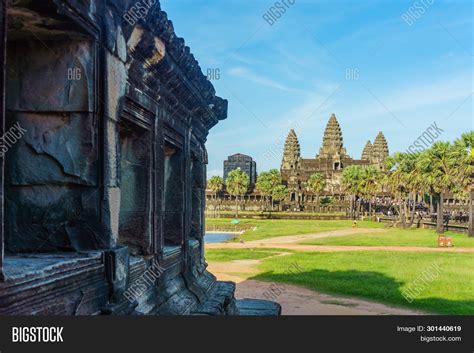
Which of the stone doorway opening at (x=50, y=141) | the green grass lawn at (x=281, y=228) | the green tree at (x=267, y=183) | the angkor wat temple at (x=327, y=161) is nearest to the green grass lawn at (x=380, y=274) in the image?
the stone doorway opening at (x=50, y=141)

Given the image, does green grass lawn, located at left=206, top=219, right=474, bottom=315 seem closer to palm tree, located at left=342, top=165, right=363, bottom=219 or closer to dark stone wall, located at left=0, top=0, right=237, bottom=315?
dark stone wall, located at left=0, top=0, right=237, bottom=315

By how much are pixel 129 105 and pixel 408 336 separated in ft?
10.2

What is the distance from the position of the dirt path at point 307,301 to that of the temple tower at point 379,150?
11645cm

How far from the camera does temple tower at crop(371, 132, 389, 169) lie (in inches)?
5172

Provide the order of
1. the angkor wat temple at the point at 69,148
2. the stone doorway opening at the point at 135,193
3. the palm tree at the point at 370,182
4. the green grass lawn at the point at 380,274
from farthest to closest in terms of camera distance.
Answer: the palm tree at the point at 370,182, the green grass lawn at the point at 380,274, the stone doorway opening at the point at 135,193, the angkor wat temple at the point at 69,148

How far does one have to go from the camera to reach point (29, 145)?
4.11 metres

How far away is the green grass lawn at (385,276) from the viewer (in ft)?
47.5

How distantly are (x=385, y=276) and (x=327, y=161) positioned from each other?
358 feet

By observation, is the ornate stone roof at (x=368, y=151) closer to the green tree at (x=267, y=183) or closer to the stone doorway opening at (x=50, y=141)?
the green tree at (x=267, y=183)

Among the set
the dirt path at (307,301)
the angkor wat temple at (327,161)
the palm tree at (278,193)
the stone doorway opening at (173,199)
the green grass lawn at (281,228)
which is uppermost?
the angkor wat temple at (327,161)

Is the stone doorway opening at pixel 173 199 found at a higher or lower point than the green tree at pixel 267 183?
lower

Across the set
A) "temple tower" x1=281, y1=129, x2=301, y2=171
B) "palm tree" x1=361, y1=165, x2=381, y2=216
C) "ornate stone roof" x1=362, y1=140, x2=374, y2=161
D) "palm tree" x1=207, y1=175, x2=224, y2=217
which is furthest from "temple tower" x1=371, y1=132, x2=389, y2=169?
"palm tree" x1=361, y1=165, x2=381, y2=216

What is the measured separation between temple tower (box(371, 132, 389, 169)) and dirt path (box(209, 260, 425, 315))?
116 m

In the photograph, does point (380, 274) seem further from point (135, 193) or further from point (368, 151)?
point (368, 151)
